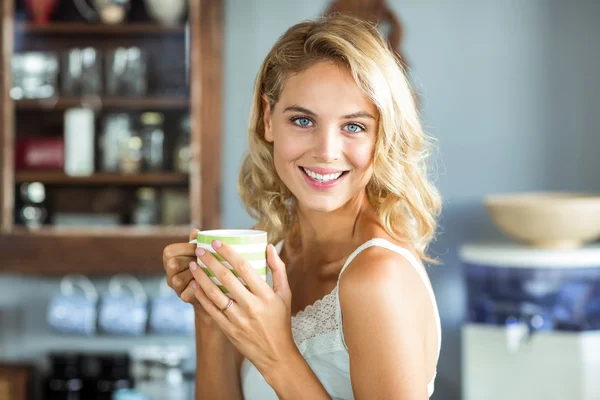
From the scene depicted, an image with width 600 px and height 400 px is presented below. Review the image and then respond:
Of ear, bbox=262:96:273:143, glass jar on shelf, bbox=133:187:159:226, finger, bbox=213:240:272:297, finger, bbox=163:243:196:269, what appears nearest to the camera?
finger, bbox=213:240:272:297

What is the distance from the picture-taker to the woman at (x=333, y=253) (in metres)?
0.96

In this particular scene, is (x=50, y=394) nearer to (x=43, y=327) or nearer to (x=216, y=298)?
(x=43, y=327)

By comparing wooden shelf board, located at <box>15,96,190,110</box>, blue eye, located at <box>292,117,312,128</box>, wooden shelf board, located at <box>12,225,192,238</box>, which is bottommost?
wooden shelf board, located at <box>12,225,192,238</box>

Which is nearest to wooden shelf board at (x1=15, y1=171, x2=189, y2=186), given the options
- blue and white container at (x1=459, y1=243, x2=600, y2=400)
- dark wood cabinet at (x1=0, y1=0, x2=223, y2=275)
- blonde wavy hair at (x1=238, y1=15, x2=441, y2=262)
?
dark wood cabinet at (x1=0, y1=0, x2=223, y2=275)

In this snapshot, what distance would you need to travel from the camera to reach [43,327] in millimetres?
3062

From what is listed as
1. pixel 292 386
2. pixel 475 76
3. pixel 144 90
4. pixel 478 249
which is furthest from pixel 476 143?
pixel 292 386

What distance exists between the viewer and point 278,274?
99 centimetres

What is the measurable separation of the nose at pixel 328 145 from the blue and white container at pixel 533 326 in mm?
1564

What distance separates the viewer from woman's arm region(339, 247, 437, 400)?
3.09 ft

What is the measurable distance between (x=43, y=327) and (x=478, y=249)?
1.82 m

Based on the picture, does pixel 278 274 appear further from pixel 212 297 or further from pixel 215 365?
pixel 215 365

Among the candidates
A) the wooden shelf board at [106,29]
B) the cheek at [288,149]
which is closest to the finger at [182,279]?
the cheek at [288,149]

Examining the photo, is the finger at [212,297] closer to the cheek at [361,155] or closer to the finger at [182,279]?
the finger at [182,279]

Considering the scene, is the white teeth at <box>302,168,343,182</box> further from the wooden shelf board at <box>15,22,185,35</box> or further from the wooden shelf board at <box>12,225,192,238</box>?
the wooden shelf board at <box>15,22,185,35</box>
